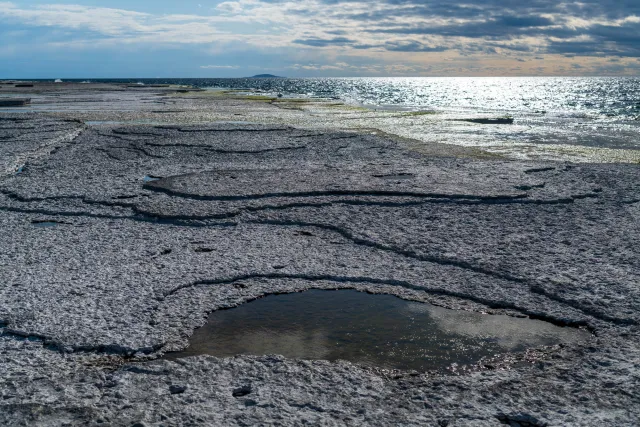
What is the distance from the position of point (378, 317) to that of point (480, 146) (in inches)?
429

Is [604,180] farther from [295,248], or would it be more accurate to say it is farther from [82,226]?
[82,226]

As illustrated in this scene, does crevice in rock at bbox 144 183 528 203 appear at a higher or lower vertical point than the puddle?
higher

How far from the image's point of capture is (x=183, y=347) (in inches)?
143

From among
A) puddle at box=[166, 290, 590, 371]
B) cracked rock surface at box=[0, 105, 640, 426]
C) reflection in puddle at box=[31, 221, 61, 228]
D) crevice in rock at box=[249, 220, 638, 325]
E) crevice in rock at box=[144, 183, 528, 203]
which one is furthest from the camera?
crevice in rock at box=[144, 183, 528, 203]

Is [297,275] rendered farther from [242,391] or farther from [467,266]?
[242,391]

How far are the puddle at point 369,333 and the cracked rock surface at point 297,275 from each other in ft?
0.46

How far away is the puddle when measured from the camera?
142 inches

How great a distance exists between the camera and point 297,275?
4828 mm

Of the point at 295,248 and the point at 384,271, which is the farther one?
the point at 295,248

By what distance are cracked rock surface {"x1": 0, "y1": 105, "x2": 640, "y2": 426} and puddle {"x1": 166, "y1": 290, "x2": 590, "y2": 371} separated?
5.5 inches

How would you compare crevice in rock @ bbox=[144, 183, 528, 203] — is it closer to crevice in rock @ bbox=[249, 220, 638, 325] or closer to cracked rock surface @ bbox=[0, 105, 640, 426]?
cracked rock surface @ bbox=[0, 105, 640, 426]

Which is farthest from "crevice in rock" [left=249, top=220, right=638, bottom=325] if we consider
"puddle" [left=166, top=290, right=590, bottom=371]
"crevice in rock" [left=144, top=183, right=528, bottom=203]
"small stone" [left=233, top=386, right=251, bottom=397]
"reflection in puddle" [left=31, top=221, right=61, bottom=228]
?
"small stone" [left=233, top=386, right=251, bottom=397]

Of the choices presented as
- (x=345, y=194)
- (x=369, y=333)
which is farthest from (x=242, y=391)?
(x=345, y=194)

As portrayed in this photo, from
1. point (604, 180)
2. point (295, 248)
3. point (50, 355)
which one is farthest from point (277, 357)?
point (604, 180)
